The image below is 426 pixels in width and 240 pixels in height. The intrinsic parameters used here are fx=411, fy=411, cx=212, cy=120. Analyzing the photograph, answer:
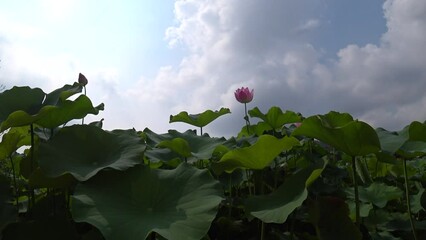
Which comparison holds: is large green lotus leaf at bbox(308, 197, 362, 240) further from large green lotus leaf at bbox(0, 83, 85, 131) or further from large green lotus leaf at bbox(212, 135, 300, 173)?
large green lotus leaf at bbox(0, 83, 85, 131)

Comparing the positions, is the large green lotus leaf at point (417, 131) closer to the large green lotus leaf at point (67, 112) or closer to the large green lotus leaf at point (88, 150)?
the large green lotus leaf at point (88, 150)

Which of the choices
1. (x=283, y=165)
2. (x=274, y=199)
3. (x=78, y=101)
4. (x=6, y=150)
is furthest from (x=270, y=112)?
(x=6, y=150)

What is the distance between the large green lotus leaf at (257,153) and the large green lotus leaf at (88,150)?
0.63 ft

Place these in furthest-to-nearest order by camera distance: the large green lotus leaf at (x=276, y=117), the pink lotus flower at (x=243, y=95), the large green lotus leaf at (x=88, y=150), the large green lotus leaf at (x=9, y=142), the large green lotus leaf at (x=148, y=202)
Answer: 1. the pink lotus flower at (x=243, y=95)
2. the large green lotus leaf at (x=276, y=117)
3. the large green lotus leaf at (x=9, y=142)
4. the large green lotus leaf at (x=88, y=150)
5. the large green lotus leaf at (x=148, y=202)

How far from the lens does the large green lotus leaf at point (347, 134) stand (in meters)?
0.82

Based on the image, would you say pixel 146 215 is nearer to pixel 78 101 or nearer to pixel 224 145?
pixel 78 101

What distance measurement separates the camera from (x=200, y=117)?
1534 mm

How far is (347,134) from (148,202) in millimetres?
424

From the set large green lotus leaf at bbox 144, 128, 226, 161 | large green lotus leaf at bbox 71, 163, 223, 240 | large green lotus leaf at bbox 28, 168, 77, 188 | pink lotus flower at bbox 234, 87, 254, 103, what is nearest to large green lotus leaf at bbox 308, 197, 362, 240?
large green lotus leaf at bbox 71, 163, 223, 240

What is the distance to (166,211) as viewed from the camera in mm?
808

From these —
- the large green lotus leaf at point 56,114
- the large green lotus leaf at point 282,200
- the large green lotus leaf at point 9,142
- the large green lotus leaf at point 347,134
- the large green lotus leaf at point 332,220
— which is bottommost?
the large green lotus leaf at point 332,220

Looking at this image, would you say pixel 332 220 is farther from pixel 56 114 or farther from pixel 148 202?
pixel 56 114

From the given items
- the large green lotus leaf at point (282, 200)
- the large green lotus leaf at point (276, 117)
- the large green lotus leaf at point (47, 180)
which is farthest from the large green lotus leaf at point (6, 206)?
the large green lotus leaf at point (276, 117)

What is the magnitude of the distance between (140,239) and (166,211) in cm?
12
